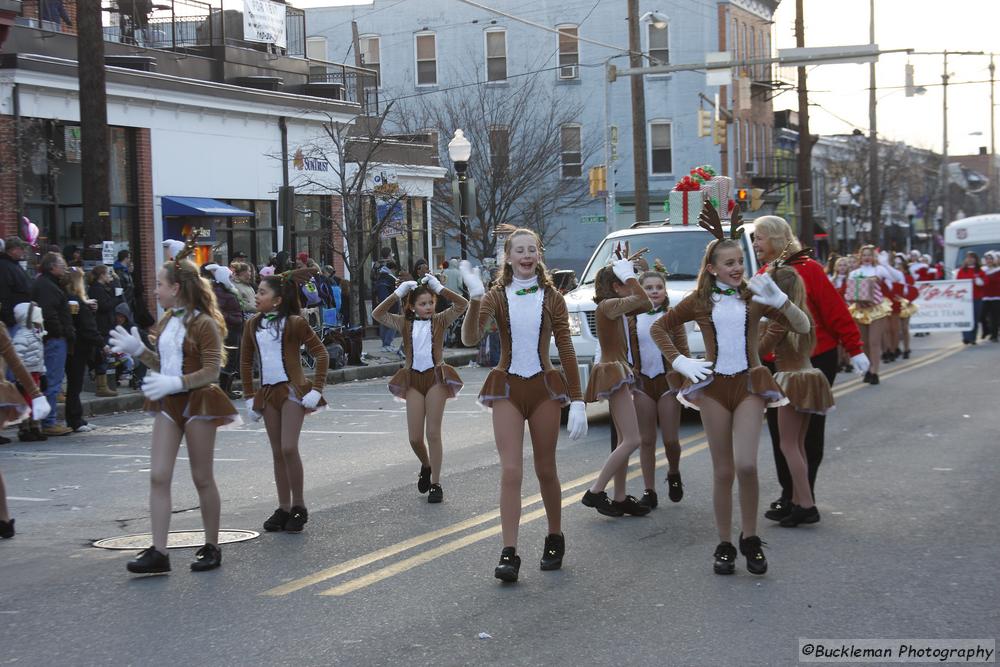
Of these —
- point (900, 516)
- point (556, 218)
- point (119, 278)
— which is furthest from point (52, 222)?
point (556, 218)

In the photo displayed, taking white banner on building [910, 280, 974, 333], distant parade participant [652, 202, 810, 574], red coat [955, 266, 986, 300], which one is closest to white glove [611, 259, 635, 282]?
distant parade participant [652, 202, 810, 574]

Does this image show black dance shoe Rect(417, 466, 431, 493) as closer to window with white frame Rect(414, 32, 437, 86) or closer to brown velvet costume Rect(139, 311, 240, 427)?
brown velvet costume Rect(139, 311, 240, 427)

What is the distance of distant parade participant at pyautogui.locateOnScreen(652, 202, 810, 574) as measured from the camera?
716 cm

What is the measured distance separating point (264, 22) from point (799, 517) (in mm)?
24822

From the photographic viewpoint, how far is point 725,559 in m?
7.22

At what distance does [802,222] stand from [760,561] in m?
32.0

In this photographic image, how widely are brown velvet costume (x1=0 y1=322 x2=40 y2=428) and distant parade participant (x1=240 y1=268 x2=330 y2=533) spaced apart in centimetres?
136

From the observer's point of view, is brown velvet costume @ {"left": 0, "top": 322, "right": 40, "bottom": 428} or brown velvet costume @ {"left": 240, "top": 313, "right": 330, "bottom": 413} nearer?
brown velvet costume @ {"left": 0, "top": 322, "right": 40, "bottom": 428}

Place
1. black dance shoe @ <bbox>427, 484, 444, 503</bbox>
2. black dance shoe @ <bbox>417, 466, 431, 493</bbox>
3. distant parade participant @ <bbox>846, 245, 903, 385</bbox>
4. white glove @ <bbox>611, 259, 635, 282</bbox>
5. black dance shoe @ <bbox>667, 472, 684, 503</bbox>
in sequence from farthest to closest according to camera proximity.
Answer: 1. distant parade participant @ <bbox>846, 245, 903, 385</bbox>
2. black dance shoe @ <bbox>417, 466, 431, 493</bbox>
3. black dance shoe @ <bbox>427, 484, 444, 503</bbox>
4. black dance shoe @ <bbox>667, 472, 684, 503</bbox>
5. white glove @ <bbox>611, 259, 635, 282</bbox>

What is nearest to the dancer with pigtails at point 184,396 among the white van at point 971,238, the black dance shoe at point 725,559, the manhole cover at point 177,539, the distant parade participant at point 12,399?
the manhole cover at point 177,539

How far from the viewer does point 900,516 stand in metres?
8.94

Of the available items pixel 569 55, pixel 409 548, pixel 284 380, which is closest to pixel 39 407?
pixel 284 380

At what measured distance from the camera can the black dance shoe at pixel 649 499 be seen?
30.2 ft

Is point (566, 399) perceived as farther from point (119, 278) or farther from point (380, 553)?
point (119, 278)
